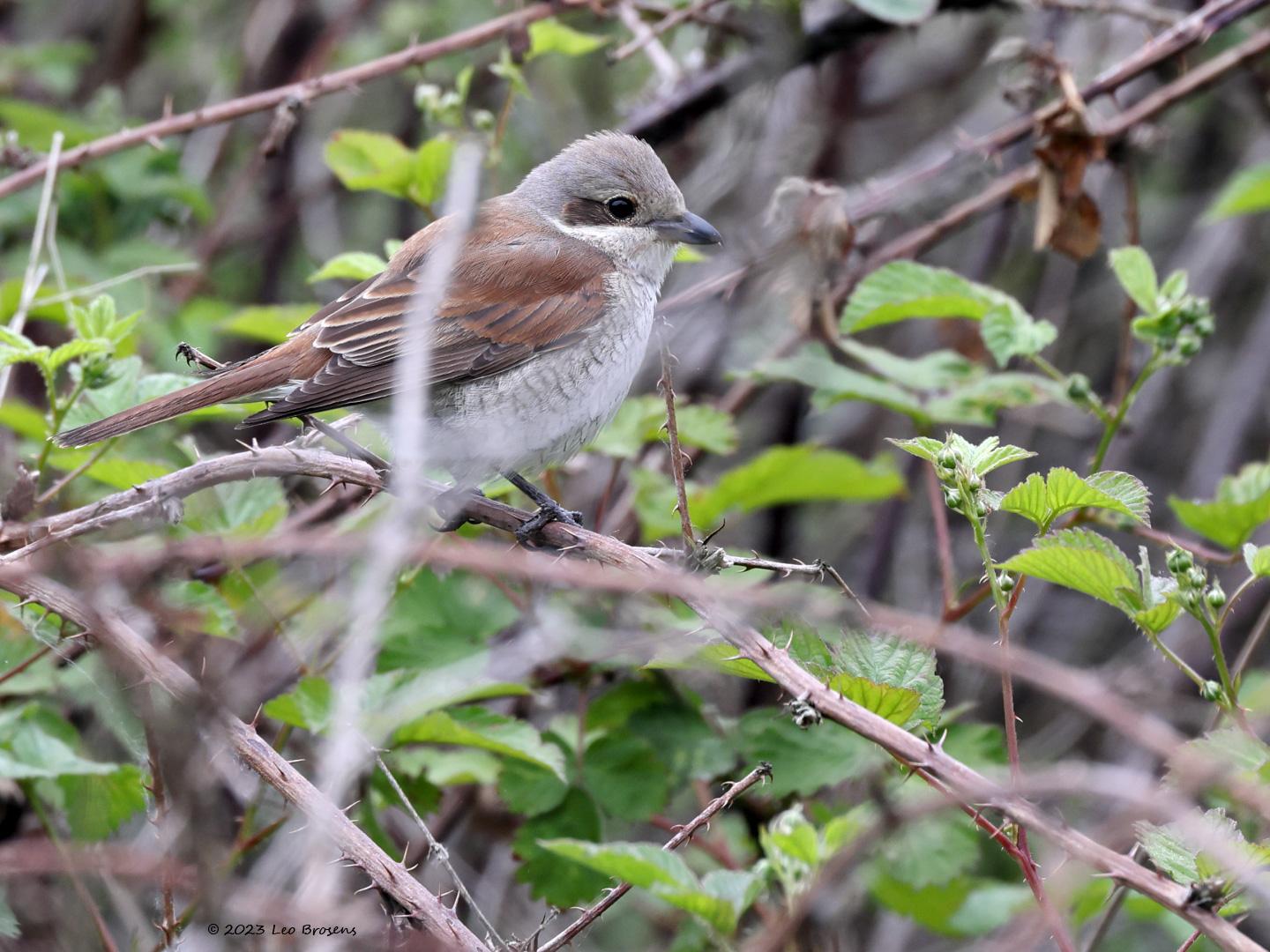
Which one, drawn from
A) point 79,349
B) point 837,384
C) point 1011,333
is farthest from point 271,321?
point 1011,333

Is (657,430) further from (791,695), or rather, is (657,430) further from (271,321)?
(791,695)

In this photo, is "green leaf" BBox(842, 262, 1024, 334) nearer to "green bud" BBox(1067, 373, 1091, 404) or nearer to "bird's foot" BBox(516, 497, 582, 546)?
"green bud" BBox(1067, 373, 1091, 404)

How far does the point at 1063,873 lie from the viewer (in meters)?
1.75

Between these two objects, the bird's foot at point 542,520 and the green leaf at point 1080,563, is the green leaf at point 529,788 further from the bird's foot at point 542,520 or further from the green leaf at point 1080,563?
the green leaf at point 1080,563

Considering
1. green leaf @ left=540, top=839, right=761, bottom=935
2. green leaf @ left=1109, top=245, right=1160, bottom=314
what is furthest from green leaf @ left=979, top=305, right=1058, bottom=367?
green leaf @ left=540, top=839, right=761, bottom=935

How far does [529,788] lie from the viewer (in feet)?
9.16

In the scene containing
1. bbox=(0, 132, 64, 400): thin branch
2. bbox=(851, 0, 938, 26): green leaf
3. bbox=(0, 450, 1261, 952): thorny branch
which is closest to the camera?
bbox=(0, 450, 1261, 952): thorny branch

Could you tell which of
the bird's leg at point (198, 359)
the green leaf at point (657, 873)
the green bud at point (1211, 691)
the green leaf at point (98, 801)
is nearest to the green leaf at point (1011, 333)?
the green bud at point (1211, 691)

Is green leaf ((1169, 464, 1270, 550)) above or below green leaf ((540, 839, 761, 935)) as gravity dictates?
above

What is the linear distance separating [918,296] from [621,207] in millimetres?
935

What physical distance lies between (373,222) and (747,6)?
248 centimetres

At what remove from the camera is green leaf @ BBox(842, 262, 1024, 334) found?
304 cm

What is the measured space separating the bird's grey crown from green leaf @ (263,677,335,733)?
1.64m

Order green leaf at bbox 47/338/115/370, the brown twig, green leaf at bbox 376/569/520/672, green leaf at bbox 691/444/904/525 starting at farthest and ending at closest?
green leaf at bbox 691/444/904/525 < green leaf at bbox 376/569/520/672 < green leaf at bbox 47/338/115/370 < the brown twig
